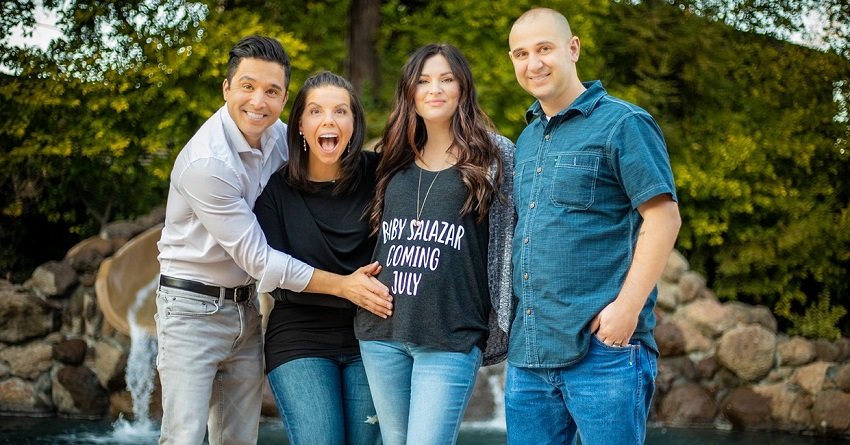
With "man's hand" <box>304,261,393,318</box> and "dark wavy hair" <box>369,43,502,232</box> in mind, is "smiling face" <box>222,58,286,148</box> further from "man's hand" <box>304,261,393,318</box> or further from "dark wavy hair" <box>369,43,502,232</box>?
"man's hand" <box>304,261,393,318</box>

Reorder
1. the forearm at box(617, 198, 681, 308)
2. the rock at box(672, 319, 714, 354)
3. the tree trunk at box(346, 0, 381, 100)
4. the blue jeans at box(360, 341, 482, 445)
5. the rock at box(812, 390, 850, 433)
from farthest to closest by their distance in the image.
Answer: the tree trunk at box(346, 0, 381, 100), the rock at box(672, 319, 714, 354), the rock at box(812, 390, 850, 433), the blue jeans at box(360, 341, 482, 445), the forearm at box(617, 198, 681, 308)

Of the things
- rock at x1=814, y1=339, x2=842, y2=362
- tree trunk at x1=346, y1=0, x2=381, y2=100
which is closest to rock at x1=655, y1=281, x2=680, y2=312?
rock at x1=814, y1=339, x2=842, y2=362

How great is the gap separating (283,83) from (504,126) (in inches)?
160

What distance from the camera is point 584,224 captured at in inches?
95.7

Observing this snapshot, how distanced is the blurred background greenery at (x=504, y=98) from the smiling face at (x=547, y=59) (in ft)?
13.8

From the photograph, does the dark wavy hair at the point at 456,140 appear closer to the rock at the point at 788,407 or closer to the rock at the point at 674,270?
the rock at the point at 674,270

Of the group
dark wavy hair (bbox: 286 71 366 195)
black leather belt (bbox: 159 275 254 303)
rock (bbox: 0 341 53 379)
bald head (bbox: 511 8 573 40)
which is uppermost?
bald head (bbox: 511 8 573 40)

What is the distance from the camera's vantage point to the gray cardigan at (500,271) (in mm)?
2641

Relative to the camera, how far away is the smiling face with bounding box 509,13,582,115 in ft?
8.42

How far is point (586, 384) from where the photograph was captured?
240 cm

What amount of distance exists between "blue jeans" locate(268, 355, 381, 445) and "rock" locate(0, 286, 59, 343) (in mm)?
4319

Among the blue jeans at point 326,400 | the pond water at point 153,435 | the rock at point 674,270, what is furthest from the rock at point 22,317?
the rock at point 674,270

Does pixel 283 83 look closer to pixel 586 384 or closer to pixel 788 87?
pixel 586 384

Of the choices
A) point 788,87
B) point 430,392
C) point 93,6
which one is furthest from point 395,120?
point 788,87
